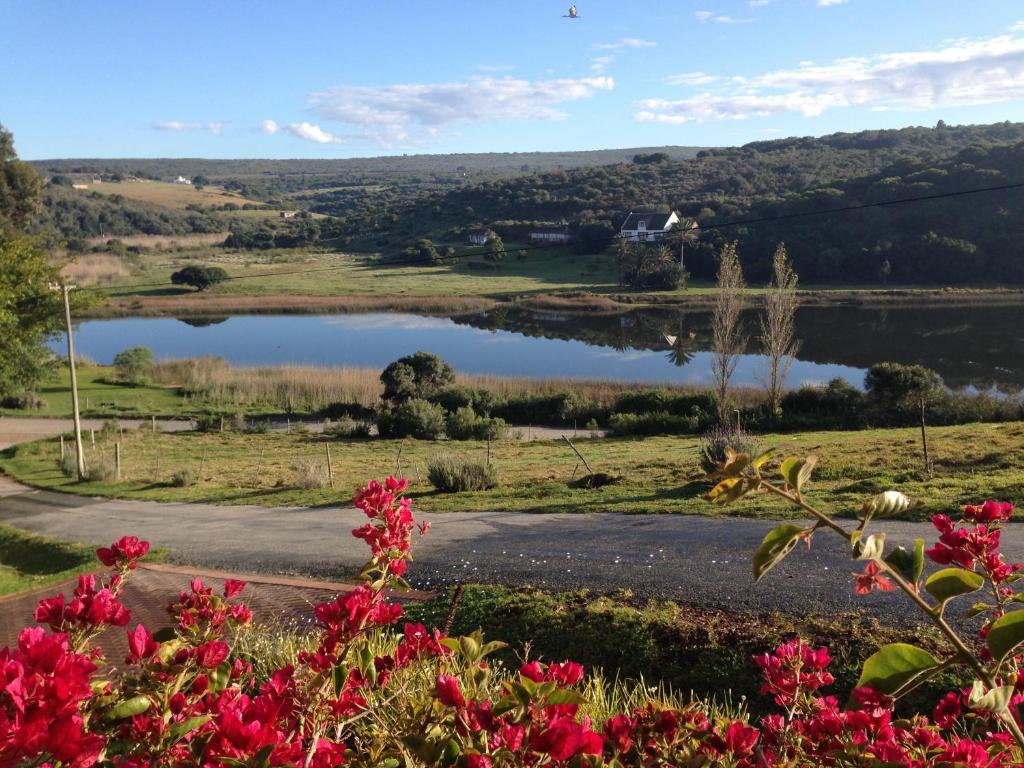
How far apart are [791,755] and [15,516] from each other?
668 inches

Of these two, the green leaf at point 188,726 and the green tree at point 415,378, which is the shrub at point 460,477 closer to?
the green leaf at point 188,726

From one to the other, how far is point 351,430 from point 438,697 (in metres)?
24.6

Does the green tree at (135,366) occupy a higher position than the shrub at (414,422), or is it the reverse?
the green tree at (135,366)

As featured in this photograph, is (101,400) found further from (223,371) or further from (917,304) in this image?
(917,304)

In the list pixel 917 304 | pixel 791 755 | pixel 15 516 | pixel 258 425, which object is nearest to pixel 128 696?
pixel 791 755

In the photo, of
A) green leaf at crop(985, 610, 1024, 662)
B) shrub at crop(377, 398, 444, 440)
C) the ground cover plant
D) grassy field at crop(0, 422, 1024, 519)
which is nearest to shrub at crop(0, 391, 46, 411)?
grassy field at crop(0, 422, 1024, 519)

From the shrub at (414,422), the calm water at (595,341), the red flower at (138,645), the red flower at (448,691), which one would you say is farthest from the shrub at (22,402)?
the red flower at (448,691)

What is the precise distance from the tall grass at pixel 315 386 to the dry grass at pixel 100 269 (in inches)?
1491

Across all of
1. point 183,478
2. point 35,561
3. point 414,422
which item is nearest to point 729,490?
point 35,561

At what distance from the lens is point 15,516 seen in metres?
15.7

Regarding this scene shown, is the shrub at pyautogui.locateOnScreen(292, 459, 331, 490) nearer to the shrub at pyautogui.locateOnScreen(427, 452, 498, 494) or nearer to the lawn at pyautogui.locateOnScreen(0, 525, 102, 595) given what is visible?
the shrub at pyautogui.locateOnScreen(427, 452, 498, 494)

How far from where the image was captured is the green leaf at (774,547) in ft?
4.18

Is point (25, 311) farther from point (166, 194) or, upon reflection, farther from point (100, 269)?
point (166, 194)

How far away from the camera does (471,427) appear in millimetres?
25219
